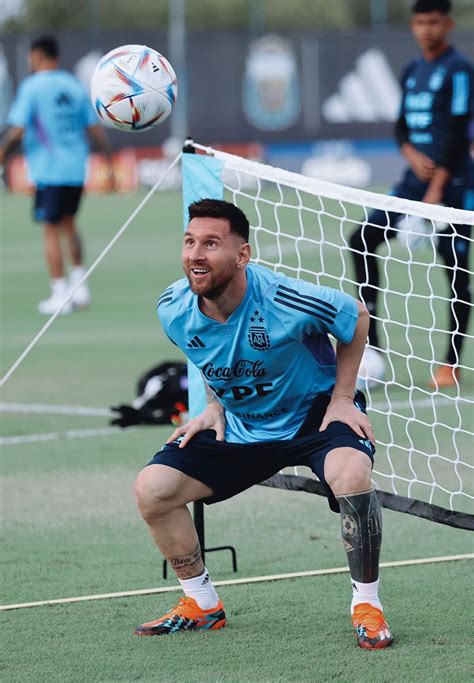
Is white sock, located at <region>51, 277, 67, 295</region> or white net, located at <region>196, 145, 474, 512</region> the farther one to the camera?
white sock, located at <region>51, 277, 67, 295</region>

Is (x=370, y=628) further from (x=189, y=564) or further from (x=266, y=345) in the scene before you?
(x=266, y=345)

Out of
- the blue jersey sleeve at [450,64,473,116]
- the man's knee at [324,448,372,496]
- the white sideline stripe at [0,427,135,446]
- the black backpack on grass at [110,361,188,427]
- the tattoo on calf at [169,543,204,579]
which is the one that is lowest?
the white sideline stripe at [0,427,135,446]

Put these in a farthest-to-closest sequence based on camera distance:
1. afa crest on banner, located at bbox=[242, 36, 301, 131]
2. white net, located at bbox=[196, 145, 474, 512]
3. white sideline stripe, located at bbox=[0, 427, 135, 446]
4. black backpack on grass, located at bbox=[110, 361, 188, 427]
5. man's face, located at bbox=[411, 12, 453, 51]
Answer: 1. afa crest on banner, located at bbox=[242, 36, 301, 131]
2. man's face, located at bbox=[411, 12, 453, 51]
3. black backpack on grass, located at bbox=[110, 361, 188, 427]
4. white sideline stripe, located at bbox=[0, 427, 135, 446]
5. white net, located at bbox=[196, 145, 474, 512]

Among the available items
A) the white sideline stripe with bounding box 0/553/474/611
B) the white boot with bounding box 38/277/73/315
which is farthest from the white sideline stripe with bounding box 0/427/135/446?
the white boot with bounding box 38/277/73/315

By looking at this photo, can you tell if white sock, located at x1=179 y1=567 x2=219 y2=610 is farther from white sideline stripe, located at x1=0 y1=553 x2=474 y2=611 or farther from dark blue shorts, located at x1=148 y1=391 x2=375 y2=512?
white sideline stripe, located at x1=0 y1=553 x2=474 y2=611

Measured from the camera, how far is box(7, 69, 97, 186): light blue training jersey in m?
14.3

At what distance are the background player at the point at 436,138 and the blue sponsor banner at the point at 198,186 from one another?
11.1 ft

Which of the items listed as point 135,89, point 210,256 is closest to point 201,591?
point 210,256

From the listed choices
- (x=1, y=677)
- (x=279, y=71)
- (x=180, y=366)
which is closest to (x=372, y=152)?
(x=279, y=71)

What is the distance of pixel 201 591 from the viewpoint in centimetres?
503

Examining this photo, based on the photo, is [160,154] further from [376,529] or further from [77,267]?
[376,529]

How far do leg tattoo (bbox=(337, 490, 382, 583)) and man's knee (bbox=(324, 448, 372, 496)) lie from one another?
0.09 feet

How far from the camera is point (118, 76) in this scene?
20.6 feet

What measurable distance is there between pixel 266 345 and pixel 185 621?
40.3 inches
